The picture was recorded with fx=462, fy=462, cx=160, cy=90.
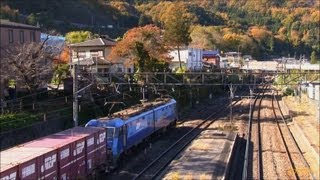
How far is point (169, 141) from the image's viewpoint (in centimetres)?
3259

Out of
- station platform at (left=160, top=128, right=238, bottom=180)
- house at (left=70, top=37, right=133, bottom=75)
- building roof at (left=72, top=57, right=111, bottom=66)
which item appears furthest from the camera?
house at (left=70, top=37, right=133, bottom=75)

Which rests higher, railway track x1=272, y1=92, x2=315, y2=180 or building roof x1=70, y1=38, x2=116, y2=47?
building roof x1=70, y1=38, x2=116, y2=47

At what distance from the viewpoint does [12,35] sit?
34094 mm

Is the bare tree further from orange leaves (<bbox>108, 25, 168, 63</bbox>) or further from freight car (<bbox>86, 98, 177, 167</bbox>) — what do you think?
orange leaves (<bbox>108, 25, 168, 63</bbox>)

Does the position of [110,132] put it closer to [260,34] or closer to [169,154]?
[169,154]

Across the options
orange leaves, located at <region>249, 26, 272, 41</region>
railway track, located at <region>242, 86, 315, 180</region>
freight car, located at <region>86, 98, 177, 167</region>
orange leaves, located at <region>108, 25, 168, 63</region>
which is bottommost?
railway track, located at <region>242, 86, 315, 180</region>

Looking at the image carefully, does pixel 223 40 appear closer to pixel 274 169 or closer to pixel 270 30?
pixel 270 30

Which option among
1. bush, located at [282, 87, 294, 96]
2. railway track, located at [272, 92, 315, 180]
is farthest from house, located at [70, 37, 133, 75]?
bush, located at [282, 87, 294, 96]

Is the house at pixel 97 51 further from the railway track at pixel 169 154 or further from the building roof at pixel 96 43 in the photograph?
the railway track at pixel 169 154

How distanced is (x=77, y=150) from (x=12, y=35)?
18.6 m

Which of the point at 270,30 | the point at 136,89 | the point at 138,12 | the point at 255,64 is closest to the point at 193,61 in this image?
the point at 255,64

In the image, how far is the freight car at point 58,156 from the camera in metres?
14.4

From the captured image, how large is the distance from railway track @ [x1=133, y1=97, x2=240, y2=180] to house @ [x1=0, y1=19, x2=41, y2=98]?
1191 centimetres

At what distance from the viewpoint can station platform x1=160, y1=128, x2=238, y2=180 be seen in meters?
20.7
